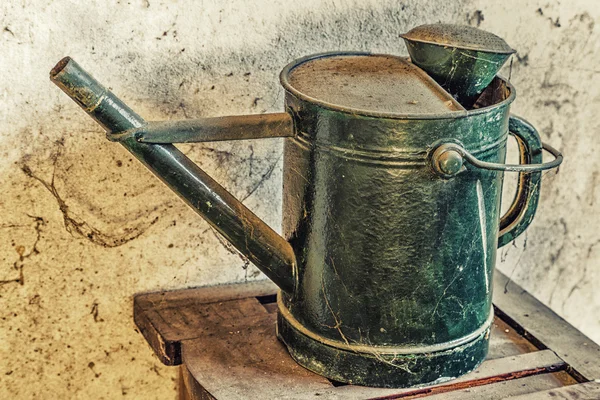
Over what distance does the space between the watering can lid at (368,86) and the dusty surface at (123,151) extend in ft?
0.57

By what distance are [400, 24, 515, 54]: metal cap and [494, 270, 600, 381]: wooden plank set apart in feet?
1.67

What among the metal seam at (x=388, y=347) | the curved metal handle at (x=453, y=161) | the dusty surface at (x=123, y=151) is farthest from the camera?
the dusty surface at (x=123, y=151)

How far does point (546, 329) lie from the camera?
1409 mm

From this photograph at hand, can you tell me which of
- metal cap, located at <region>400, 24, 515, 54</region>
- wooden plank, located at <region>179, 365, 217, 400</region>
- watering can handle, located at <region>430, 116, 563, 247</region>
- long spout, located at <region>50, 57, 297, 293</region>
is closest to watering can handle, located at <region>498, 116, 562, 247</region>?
watering can handle, located at <region>430, 116, 563, 247</region>

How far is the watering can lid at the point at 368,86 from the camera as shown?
3.58ft

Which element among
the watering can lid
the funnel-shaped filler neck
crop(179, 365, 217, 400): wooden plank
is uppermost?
the funnel-shaped filler neck

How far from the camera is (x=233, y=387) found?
1.20m

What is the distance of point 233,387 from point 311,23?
0.62 m

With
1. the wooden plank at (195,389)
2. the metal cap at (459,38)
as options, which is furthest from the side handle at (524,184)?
the wooden plank at (195,389)

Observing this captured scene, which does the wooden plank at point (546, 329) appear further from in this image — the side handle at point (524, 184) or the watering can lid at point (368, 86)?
the watering can lid at point (368, 86)

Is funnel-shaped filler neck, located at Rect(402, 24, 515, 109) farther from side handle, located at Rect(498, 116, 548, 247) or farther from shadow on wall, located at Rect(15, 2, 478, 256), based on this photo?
shadow on wall, located at Rect(15, 2, 478, 256)

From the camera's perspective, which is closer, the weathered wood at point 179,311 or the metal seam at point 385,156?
the metal seam at point 385,156

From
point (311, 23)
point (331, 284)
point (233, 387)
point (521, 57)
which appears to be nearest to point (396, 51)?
point (311, 23)

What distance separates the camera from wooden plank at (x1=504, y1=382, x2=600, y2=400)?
1205 mm
